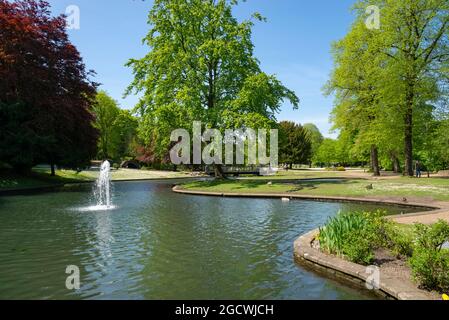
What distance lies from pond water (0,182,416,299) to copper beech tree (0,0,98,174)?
17311 mm

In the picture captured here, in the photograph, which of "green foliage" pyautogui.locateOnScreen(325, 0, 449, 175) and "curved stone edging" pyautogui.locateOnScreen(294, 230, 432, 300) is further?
"green foliage" pyautogui.locateOnScreen(325, 0, 449, 175)

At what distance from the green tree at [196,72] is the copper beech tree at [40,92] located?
776 centimetres

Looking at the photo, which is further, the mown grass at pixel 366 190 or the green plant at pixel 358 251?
the mown grass at pixel 366 190

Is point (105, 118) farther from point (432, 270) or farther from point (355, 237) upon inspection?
point (432, 270)

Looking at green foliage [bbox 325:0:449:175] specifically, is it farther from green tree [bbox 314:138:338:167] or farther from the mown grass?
green tree [bbox 314:138:338:167]

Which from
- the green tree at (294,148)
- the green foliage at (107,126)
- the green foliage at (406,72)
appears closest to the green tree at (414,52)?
the green foliage at (406,72)

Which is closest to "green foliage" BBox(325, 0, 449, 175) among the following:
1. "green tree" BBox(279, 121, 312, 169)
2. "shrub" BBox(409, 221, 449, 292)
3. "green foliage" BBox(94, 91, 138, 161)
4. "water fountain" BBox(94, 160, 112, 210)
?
"water fountain" BBox(94, 160, 112, 210)

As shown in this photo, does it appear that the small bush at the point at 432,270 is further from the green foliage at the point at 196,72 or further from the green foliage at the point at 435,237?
the green foliage at the point at 196,72

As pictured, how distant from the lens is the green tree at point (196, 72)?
113 ft

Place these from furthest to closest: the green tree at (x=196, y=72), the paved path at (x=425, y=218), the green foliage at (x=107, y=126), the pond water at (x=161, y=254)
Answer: the green foliage at (x=107, y=126), the green tree at (x=196, y=72), the paved path at (x=425, y=218), the pond water at (x=161, y=254)

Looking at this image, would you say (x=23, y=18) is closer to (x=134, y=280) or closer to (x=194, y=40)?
(x=194, y=40)

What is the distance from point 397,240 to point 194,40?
107 ft

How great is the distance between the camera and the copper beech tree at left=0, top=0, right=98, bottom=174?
114ft
